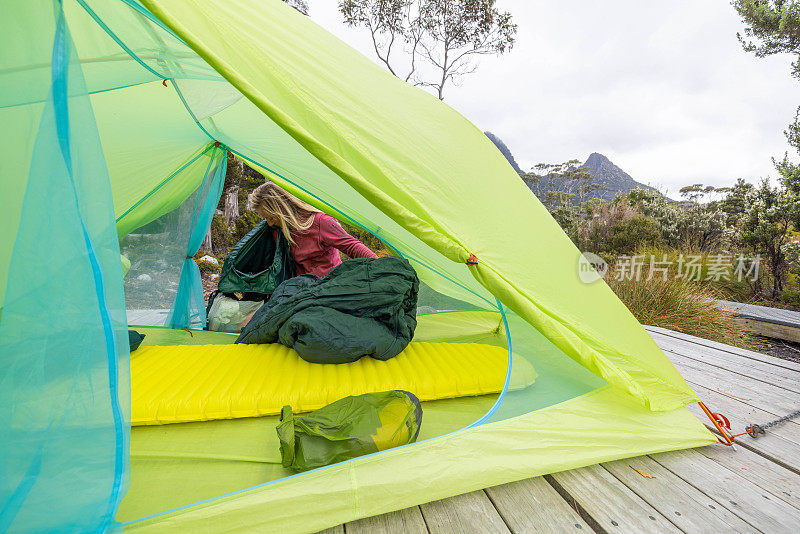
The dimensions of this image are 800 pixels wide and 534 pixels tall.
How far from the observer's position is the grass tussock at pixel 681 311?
128 inches

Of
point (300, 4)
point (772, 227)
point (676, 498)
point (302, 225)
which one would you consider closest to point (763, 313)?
point (772, 227)

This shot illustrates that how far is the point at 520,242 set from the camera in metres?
1.34

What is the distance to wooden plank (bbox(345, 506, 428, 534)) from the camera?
920mm

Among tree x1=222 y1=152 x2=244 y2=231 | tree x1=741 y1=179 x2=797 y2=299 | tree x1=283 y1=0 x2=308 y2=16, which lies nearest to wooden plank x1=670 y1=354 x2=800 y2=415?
tree x1=741 y1=179 x2=797 y2=299

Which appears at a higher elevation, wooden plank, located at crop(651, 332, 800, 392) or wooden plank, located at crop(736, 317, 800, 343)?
wooden plank, located at crop(736, 317, 800, 343)

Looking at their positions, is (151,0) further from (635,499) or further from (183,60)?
(635,499)

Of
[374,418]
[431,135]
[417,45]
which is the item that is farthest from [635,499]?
[417,45]

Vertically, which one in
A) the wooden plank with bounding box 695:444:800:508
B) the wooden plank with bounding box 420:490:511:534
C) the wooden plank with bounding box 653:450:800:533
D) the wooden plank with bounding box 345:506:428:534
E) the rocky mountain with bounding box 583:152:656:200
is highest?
the rocky mountain with bounding box 583:152:656:200

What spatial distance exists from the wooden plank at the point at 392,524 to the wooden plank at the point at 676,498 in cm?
64

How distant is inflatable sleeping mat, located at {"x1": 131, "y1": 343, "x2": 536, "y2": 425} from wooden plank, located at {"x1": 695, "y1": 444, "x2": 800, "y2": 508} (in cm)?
67

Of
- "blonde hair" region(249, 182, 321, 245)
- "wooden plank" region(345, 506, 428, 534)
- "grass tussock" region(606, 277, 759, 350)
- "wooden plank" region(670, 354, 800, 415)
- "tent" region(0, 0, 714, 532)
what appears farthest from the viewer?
"grass tussock" region(606, 277, 759, 350)

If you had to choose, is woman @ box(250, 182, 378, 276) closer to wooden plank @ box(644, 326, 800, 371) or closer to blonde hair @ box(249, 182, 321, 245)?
blonde hair @ box(249, 182, 321, 245)

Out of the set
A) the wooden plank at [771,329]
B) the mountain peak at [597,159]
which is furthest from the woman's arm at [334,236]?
the mountain peak at [597,159]

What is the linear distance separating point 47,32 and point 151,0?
24 centimetres
